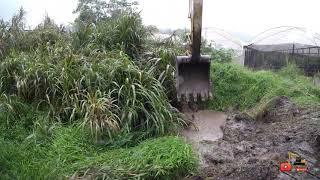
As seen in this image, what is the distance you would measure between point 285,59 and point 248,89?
3.63 meters

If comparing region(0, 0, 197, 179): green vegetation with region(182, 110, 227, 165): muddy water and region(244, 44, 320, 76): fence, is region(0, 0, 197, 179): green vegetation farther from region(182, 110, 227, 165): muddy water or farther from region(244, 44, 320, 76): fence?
region(244, 44, 320, 76): fence

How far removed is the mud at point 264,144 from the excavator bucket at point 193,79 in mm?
681

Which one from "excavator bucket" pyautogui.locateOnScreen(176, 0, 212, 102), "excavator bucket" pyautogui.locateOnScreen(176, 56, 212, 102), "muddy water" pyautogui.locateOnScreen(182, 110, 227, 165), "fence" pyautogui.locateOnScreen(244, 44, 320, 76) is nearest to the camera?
"excavator bucket" pyautogui.locateOnScreen(176, 0, 212, 102)

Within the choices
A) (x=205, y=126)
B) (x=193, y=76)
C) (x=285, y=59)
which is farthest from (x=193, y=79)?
(x=285, y=59)

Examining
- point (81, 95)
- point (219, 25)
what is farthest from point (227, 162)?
point (219, 25)

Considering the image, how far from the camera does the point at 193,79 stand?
Result: 6125 millimetres

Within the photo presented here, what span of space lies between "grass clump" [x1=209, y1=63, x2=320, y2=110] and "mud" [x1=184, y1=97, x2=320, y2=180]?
0.47m

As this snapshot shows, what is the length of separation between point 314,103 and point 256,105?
1.06 m

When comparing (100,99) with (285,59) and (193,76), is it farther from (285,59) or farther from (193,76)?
(285,59)

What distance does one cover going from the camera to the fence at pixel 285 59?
37.1ft

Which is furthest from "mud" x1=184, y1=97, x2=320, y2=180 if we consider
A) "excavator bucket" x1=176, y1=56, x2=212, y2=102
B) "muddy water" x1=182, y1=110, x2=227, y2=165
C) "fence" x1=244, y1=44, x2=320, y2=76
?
"fence" x1=244, y1=44, x2=320, y2=76

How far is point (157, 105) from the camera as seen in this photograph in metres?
6.12

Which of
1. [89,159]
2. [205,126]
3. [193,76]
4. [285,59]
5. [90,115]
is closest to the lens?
[89,159]

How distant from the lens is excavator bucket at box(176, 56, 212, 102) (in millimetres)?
5996
